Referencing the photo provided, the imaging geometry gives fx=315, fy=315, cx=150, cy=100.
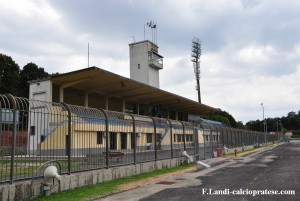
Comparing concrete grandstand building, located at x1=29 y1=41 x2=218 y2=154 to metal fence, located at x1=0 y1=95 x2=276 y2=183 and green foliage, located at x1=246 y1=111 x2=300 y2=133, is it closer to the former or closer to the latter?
metal fence, located at x1=0 y1=95 x2=276 y2=183

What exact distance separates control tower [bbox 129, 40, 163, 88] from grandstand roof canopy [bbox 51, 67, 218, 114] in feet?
26.0

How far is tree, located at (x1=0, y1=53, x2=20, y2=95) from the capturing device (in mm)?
51750

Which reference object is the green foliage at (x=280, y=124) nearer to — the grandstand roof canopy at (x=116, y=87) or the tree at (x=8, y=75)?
the grandstand roof canopy at (x=116, y=87)

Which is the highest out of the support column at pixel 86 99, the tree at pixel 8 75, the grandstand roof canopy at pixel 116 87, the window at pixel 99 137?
the tree at pixel 8 75

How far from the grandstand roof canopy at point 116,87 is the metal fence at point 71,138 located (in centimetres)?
1846

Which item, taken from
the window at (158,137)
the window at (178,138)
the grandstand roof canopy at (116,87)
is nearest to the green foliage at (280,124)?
the grandstand roof canopy at (116,87)

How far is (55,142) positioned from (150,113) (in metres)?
44.4

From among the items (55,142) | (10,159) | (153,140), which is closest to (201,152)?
(153,140)

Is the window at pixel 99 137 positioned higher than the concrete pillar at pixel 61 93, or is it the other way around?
the concrete pillar at pixel 61 93

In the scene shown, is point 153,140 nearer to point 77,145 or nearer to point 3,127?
point 77,145

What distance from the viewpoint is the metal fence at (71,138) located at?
8490 millimetres

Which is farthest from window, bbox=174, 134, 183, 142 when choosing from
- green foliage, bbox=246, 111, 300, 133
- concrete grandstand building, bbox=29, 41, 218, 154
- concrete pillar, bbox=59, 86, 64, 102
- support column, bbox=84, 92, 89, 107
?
green foliage, bbox=246, 111, 300, 133

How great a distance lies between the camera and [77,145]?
36.9ft

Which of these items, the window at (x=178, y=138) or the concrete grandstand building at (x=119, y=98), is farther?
the window at (x=178, y=138)
